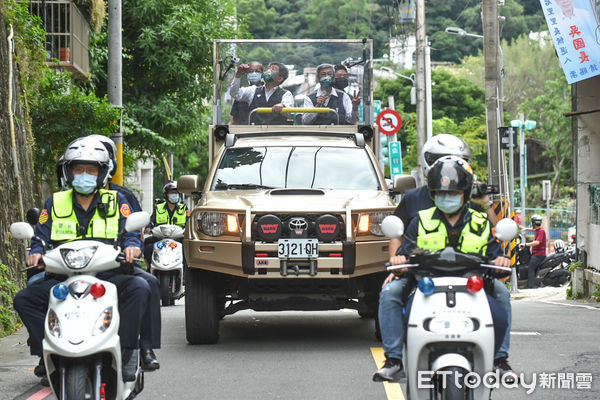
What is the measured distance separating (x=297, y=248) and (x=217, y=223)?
33.3 inches

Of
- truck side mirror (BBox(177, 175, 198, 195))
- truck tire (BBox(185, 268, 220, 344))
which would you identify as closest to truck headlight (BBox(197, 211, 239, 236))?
truck tire (BBox(185, 268, 220, 344))

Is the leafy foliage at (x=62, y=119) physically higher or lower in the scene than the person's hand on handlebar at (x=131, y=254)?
higher

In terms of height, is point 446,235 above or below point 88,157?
below

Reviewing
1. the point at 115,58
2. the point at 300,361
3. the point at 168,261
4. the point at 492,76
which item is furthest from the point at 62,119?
the point at 300,361

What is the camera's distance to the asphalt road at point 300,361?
8344 mm

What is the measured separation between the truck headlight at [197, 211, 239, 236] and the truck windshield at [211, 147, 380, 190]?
35.8 inches

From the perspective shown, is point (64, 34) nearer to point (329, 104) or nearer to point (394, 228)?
point (329, 104)

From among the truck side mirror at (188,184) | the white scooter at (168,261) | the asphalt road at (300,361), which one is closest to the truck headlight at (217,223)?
the truck side mirror at (188,184)

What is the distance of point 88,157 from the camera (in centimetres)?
706

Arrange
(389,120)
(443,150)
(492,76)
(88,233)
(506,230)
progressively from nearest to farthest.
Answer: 1. (506,230)
2. (88,233)
3. (443,150)
4. (492,76)
5. (389,120)

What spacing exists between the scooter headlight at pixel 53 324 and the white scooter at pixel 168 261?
966cm

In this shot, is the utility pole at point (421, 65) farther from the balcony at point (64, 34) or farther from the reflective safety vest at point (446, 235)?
the reflective safety vest at point (446, 235)

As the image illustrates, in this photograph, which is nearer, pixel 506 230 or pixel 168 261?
pixel 506 230

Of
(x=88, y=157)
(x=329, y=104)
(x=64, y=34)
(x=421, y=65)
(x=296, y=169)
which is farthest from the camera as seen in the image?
(x=421, y=65)
